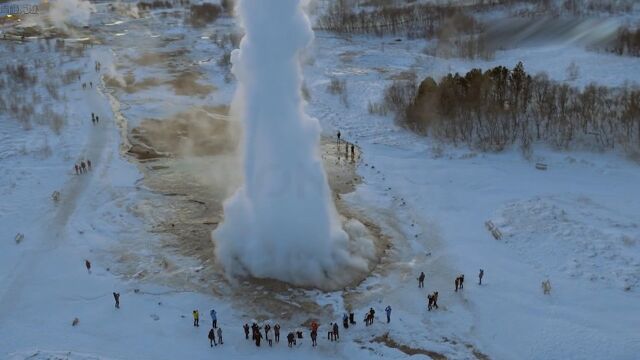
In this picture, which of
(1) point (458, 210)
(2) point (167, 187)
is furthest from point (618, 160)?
(2) point (167, 187)

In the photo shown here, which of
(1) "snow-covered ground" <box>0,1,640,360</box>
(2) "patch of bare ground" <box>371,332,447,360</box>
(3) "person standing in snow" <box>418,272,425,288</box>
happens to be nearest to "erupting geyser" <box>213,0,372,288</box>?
(1) "snow-covered ground" <box>0,1,640,360</box>

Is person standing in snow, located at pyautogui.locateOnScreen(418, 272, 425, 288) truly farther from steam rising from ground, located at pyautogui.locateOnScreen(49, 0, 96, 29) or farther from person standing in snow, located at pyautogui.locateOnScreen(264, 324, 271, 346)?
steam rising from ground, located at pyautogui.locateOnScreen(49, 0, 96, 29)

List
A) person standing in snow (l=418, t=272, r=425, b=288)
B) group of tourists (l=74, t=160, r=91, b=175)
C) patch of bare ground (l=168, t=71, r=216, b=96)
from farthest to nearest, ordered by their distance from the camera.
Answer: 1. patch of bare ground (l=168, t=71, r=216, b=96)
2. group of tourists (l=74, t=160, r=91, b=175)
3. person standing in snow (l=418, t=272, r=425, b=288)

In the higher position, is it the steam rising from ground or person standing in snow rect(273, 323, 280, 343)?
the steam rising from ground

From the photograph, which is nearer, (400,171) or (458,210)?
(458,210)

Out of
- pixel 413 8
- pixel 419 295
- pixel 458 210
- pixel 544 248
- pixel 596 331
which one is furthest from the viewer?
pixel 413 8

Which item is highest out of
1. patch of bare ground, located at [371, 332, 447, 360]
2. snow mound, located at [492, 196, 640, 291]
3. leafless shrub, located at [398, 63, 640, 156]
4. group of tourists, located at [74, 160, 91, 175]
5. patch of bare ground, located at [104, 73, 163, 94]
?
patch of bare ground, located at [104, 73, 163, 94]

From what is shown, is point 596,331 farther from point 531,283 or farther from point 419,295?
point 419,295
